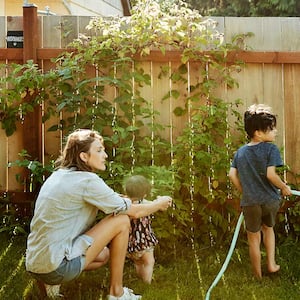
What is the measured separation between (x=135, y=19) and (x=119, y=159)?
113 cm

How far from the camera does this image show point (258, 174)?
12.3ft

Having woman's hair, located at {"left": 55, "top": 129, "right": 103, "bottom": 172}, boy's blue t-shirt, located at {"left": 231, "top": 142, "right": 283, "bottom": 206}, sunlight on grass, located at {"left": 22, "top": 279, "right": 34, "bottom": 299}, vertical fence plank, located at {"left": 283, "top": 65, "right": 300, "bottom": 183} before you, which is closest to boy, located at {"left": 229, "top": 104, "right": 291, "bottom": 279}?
boy's blue t-shirt, located at {"left": 231, "top": 142, "right": 283, "bottom": 206}

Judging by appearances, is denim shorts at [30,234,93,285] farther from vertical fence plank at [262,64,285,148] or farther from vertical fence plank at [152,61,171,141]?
vertical fence plank at [262,64,285,148]

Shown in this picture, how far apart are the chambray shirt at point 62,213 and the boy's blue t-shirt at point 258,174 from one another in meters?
0.98

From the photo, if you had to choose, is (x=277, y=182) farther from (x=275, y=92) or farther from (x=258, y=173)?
(x=275, y=92)

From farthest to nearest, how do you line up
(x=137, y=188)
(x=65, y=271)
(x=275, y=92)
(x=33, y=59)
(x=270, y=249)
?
(x=275, y=92), (x=33, y=59), (x=270, y=249), (x=137, y=188), (x=65, y=271)

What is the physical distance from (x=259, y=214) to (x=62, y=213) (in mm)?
1349

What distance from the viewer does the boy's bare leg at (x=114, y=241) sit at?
3248 mm

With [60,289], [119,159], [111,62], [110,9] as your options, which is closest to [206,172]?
[119,159]

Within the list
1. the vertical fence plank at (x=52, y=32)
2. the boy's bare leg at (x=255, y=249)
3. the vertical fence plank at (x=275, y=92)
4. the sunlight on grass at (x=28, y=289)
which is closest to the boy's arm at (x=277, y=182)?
the boy's bare leg at (x=255, y=249)

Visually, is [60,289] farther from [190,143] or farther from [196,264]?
[190,143]

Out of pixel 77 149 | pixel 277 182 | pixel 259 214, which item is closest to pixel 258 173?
pixel 277 182

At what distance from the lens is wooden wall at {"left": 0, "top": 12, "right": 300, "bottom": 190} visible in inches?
197

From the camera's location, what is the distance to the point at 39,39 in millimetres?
5023
